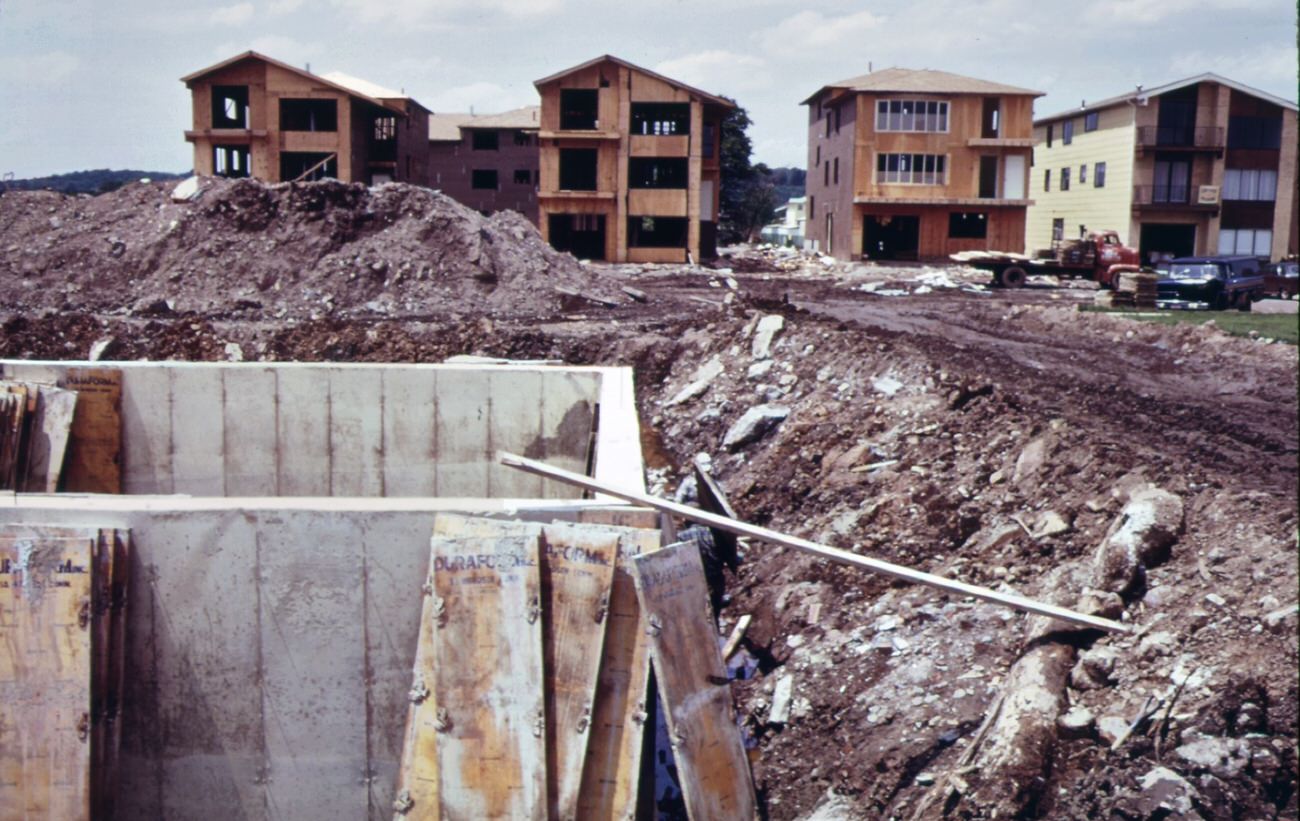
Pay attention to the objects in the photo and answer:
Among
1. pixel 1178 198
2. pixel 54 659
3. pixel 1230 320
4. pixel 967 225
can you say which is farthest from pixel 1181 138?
pixel 54 659

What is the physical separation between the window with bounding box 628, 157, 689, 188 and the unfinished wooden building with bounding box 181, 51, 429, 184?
13.1 meters

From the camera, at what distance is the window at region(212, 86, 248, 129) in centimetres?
5462

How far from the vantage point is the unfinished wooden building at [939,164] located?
2142 inches

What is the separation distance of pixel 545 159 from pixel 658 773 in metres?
45.8

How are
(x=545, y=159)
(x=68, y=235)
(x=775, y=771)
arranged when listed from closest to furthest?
(x=775, y=771) < (x=68, y=235) < (x=545, y=159)

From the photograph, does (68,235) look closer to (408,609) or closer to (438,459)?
(438,459)

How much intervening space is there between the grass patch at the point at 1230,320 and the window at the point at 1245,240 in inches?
1131

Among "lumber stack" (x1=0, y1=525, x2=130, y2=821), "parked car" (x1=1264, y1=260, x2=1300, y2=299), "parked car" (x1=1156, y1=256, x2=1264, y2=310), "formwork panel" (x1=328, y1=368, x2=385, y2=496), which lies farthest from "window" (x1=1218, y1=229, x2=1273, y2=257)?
"lumber stack" (x1=0, y1=525, x2=130, y2=821)

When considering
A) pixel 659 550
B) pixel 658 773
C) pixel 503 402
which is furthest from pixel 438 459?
pixel 659 550

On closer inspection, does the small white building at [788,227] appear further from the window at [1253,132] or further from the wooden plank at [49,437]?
the wooden plank at [49,437]

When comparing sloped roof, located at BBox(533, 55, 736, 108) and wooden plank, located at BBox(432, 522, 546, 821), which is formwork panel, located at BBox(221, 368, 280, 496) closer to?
wooden plank, located at BBox(432, 522, 546, 821)

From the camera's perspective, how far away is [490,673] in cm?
710

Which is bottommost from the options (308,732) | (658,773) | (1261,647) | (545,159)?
(658,773)

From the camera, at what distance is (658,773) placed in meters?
9.70
